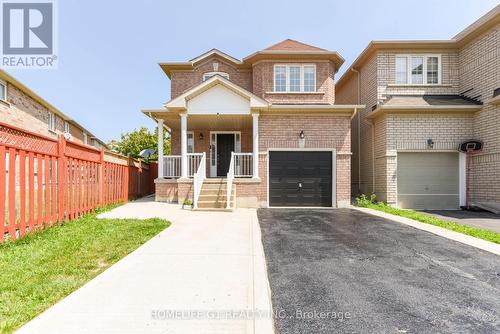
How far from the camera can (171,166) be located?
11719 mm

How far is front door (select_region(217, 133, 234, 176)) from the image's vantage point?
1365cm

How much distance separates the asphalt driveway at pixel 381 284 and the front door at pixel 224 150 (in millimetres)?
8045

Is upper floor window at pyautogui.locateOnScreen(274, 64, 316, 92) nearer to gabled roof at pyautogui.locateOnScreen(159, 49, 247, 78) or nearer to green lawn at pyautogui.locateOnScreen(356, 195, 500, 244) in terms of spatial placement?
gabled roof at pyautogui.locateOnScreen(159, 49, 247, 78)

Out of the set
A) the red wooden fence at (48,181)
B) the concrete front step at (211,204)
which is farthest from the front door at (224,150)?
the red wooden fence at (48,181)

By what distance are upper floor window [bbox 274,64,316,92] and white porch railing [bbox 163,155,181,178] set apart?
19.5 ft

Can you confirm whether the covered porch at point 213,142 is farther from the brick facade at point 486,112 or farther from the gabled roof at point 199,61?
the brick facade at point 486,112

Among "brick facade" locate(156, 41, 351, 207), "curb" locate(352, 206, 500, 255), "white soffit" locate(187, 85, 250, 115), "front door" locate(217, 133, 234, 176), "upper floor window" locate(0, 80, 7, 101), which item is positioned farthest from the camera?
"front door" locate(217, 133, 234, 176)

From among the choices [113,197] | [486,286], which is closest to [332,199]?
[486,286]

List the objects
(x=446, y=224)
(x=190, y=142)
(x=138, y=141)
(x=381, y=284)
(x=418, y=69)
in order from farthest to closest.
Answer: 1. (x=138, y=141)
2. (x=190, y=142)
3. (x=418, y=69)
4. (x=446, y=224)
5. (x=381, y=284)

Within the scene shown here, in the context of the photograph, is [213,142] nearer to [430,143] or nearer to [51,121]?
[430,143]

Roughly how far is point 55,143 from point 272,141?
740 centimetres

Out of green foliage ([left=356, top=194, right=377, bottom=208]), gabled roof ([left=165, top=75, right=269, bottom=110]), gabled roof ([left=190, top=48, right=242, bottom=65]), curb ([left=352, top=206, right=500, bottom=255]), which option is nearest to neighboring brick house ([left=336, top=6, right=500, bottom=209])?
green foliage ([left=356, top=194, right=377, bottom=208])

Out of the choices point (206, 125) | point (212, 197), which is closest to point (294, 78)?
point (206, 125)

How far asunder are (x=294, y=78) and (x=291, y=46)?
2063 mm
